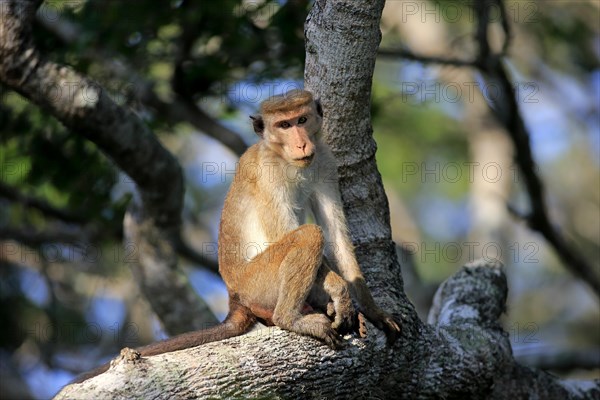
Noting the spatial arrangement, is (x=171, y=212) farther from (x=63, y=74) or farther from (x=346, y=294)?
(x=346, y=294)

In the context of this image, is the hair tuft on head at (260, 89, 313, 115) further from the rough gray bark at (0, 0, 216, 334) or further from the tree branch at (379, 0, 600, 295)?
the tree branch at (379, 0, 600, 295)

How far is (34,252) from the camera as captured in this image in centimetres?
1171

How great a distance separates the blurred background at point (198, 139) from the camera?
32.5ft

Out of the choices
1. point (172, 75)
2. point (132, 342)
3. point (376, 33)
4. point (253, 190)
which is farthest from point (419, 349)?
point (132, 342)

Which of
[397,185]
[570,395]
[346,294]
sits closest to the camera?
[346,294]

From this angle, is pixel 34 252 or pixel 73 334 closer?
pixel 34 252

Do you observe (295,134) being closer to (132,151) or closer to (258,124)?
(258,124)

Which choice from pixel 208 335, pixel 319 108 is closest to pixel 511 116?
pixel 319 108

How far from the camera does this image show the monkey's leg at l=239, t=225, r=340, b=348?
18.6 ft

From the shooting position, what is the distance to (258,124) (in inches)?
276

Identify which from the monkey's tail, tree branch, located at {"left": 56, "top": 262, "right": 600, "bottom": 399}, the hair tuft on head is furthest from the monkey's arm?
the monkey's tail

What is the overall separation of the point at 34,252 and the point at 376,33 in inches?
279

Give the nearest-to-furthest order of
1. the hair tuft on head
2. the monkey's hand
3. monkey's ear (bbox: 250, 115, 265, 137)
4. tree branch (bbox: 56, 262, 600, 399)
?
tree branch (bbox: 56, 262, 600, 399) < the monkey's hand < the hair tuft on head < monkey's ear (bbox: 250, 115, 265, 137)

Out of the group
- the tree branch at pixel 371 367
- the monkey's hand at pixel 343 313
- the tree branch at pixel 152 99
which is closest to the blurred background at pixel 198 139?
the tree branch at pixel 152 99
